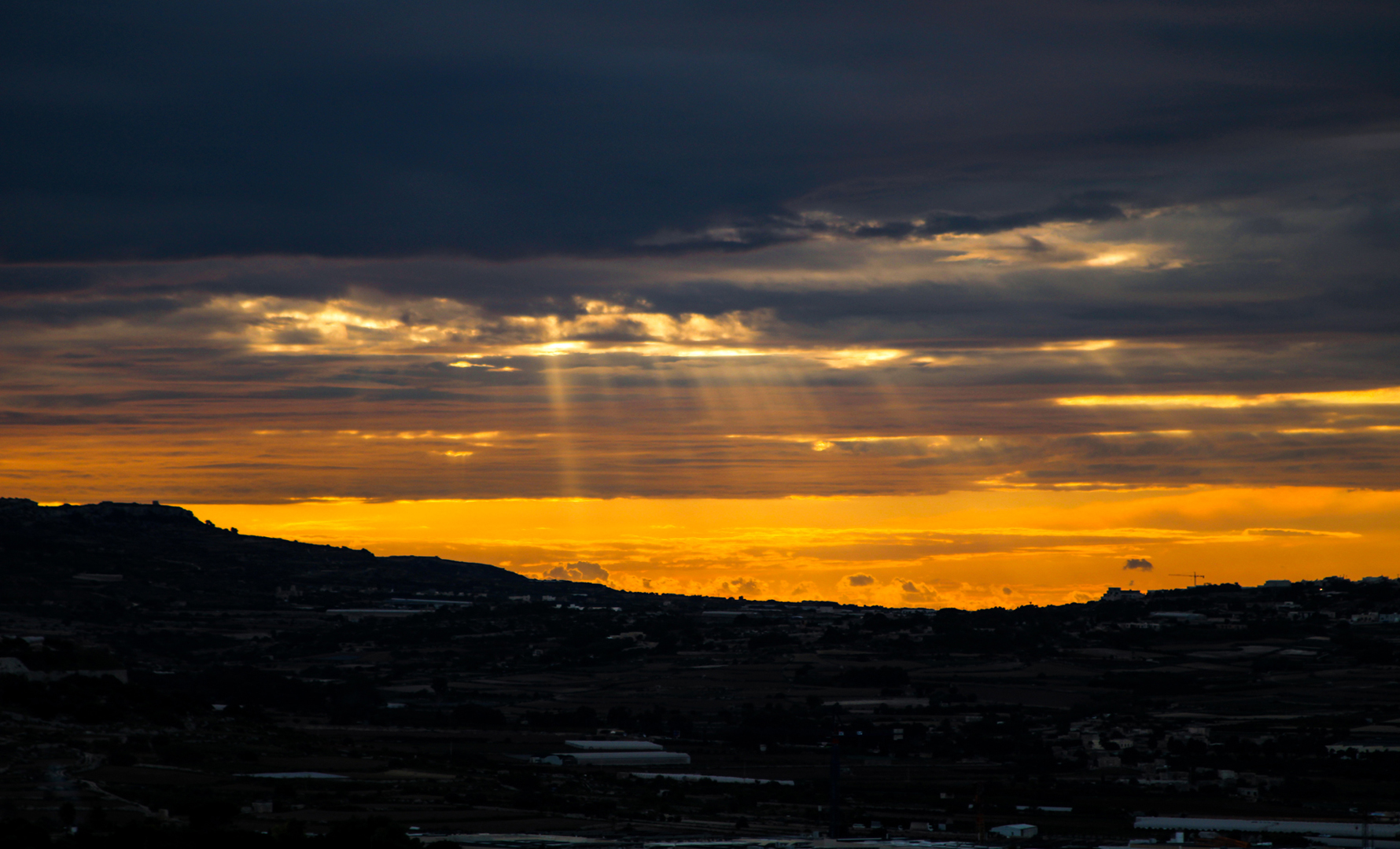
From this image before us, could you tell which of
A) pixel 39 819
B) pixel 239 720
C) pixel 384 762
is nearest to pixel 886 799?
pixel 384 762

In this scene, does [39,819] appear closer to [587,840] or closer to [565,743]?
[587,840]

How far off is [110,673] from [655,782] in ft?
188

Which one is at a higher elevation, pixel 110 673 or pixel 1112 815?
pixel 110 673

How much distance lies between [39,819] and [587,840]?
3464cm

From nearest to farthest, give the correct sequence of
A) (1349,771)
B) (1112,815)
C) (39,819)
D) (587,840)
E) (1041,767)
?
1. (39,819)
2. (587,840)
3. (1112,815)
4. (1349,771)
5. (1041,767)

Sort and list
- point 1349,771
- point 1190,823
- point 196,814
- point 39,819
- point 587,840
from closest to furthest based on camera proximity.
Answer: point 39,819
point 196,814
point 587,840
point 1190,823
point 1349,771

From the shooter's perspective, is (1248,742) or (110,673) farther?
(1248,742)

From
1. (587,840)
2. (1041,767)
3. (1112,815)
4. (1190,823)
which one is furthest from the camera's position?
(1041,767)

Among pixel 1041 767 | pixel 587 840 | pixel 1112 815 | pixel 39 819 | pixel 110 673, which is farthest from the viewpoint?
pixel 1041 767

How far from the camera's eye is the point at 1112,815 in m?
139

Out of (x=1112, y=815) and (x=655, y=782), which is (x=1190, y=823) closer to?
(x=1112, y=815)

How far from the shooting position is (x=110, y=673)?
151 metres

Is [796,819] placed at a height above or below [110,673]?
below

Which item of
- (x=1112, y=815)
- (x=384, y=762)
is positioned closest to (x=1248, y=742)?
(x=1112, y=815)
